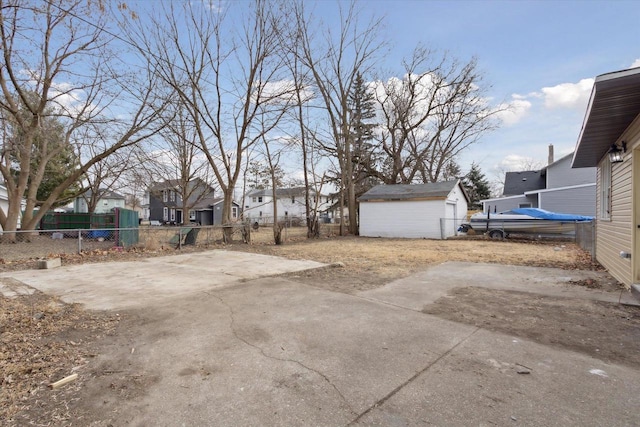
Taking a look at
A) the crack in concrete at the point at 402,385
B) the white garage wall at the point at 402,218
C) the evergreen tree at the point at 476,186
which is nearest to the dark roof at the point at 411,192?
the white garage wall at the point at 402,218

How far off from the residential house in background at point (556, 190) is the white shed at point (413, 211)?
99.4 inches

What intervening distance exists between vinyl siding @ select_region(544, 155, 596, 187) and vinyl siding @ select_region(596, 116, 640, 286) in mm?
20040

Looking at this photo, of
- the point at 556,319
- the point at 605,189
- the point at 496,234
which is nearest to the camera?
the point at 556,319

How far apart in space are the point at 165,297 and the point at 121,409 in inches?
126

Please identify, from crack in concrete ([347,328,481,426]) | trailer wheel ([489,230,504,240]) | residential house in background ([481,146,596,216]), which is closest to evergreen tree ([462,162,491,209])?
residential house in background ([481,146,596,216])

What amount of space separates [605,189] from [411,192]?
39.9 ft

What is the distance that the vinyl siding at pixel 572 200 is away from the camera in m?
20.1

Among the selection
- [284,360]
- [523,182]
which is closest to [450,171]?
[523,182]

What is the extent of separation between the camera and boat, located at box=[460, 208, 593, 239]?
1549 centimetres

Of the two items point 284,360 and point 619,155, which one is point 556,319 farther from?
point 619,155

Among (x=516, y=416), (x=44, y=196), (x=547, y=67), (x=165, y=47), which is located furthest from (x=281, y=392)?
(x=44, y=196)

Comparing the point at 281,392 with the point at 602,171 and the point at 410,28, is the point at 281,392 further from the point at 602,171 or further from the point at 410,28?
the point at 410,28

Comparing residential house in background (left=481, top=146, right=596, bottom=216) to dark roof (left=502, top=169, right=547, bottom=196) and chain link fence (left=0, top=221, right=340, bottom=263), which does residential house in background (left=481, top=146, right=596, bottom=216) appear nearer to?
dark roof (left=502, top=169, right=547, bottom=196)

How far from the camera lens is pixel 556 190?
69.3ft
